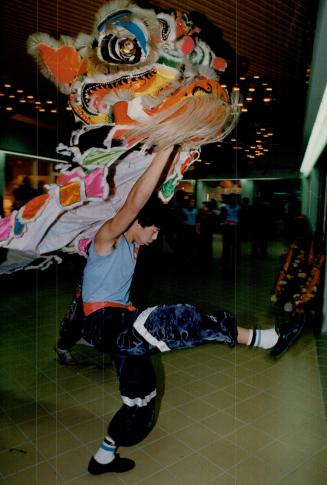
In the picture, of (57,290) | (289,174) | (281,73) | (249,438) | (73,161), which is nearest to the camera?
(73,161)

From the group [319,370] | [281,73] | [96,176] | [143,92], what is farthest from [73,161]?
[281,73]

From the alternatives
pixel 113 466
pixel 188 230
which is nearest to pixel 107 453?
pixel 113 466

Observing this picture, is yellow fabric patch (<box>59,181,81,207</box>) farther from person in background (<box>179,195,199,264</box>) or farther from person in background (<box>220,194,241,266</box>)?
person in background (<box>220,194,241,266</box>)

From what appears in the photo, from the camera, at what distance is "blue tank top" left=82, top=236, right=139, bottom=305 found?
241cm

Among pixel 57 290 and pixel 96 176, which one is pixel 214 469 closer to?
pixel 96 176

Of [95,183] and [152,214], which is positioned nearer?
[95,183]

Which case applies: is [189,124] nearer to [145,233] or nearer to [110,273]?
[145,233]

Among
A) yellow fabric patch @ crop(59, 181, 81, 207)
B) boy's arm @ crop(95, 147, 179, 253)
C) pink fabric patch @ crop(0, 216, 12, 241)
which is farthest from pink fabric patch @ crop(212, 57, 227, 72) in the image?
pink fabric patch @ crop(0, 216, 12, 241)

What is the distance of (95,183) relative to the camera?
1.84 meters

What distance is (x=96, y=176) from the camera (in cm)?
184

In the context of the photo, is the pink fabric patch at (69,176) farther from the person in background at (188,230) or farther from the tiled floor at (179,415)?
the person in background at (188,230)

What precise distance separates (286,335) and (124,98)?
5.44 ft

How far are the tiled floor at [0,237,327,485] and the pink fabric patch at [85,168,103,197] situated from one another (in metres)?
1.93

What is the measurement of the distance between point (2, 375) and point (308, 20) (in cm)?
476
